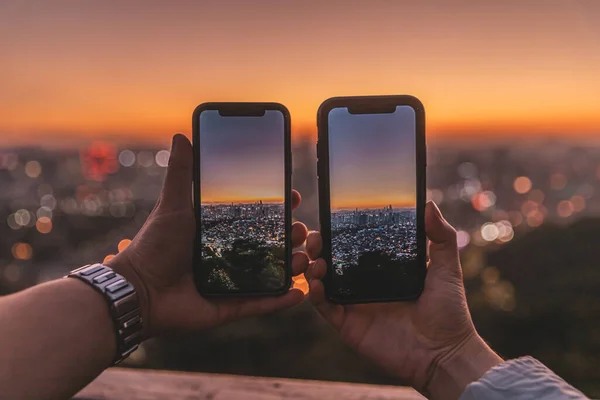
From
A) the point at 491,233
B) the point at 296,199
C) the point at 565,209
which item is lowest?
the point at 491,233

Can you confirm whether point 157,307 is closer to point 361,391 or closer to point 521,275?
point 361,391

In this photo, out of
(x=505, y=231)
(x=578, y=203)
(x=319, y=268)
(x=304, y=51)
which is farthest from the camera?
(x=505, y=231)

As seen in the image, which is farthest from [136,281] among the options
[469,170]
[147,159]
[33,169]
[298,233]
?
[469,170]

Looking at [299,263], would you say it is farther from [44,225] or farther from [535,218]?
[535,218]

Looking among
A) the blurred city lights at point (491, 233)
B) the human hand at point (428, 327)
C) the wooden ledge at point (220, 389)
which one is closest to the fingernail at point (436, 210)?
the human hand at point (428, 327)

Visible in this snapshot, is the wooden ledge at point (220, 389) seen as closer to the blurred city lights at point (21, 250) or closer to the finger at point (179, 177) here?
the finger at point (179, 177)

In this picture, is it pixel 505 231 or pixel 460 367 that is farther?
pixel 505 231

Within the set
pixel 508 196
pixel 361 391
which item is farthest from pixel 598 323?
pixel 361 391

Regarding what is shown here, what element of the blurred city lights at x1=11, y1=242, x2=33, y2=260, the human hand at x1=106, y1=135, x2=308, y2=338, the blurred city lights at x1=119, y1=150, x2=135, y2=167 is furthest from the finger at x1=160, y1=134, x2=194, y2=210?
the blurred city lights at x1=11, y1=242, x2=33, y2=260
